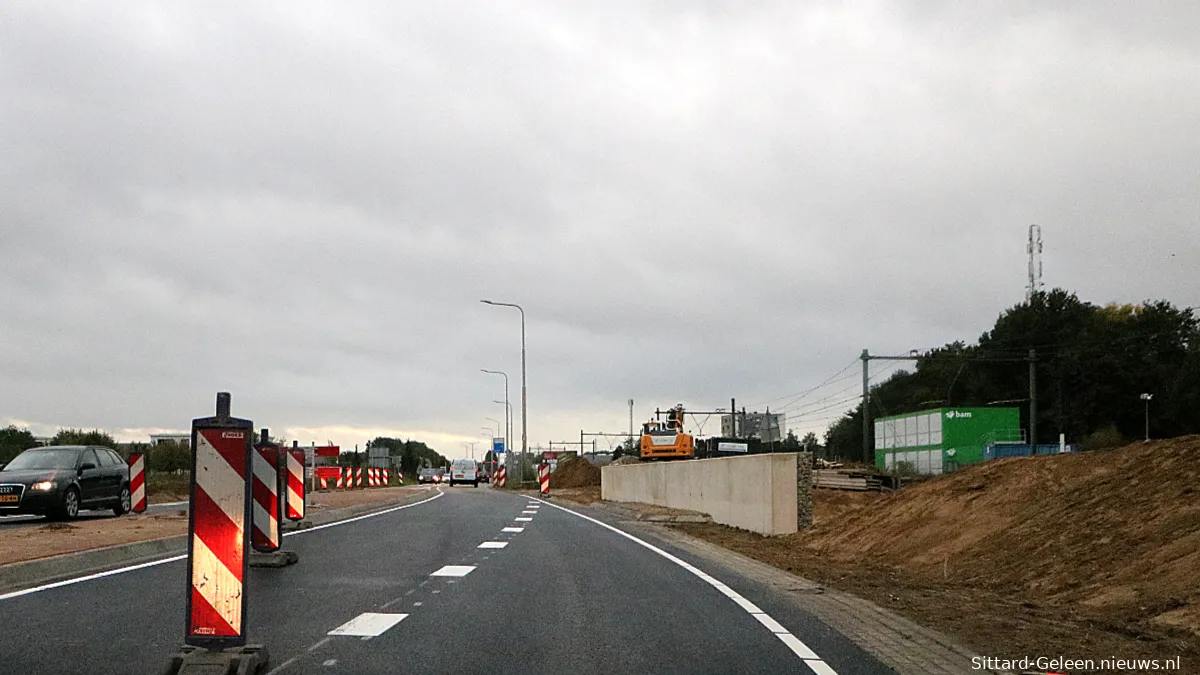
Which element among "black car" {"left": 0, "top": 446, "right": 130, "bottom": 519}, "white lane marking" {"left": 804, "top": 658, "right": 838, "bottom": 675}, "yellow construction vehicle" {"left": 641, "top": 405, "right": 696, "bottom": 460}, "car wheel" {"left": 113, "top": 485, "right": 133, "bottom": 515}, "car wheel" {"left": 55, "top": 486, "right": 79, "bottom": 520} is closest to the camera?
"white lane marking" {"left": 804, "top": 658, "right": 838, "bottom": 675}

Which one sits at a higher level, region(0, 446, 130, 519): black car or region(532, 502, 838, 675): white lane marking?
region(0, 446, 130, 519): black car

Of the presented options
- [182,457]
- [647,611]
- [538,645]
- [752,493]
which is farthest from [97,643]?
[182,457]

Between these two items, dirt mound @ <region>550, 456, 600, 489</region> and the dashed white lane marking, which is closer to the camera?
the dashed white lane marking

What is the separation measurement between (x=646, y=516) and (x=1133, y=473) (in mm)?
18991

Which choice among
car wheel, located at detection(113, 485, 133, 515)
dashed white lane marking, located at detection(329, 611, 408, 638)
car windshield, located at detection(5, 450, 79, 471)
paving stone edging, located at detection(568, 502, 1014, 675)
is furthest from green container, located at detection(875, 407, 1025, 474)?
dashed white lane marking, located at detection(329, 611, 408, 638)

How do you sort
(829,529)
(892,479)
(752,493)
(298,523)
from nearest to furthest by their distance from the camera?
(298,523)
(829,529)
(752,493)
(892,479)

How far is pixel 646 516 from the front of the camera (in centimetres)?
3528

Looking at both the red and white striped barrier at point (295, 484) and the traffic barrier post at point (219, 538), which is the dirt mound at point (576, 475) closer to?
the red and white striped barrier at point (295, 484)

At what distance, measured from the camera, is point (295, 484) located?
20.7 metres

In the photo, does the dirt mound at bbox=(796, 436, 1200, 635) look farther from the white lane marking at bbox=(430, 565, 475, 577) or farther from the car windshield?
the car windshield

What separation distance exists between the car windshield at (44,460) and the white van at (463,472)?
7415 cm

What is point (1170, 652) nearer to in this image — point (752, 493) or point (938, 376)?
point (752, 493)

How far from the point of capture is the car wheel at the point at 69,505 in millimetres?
24219

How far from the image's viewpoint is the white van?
329 ft
